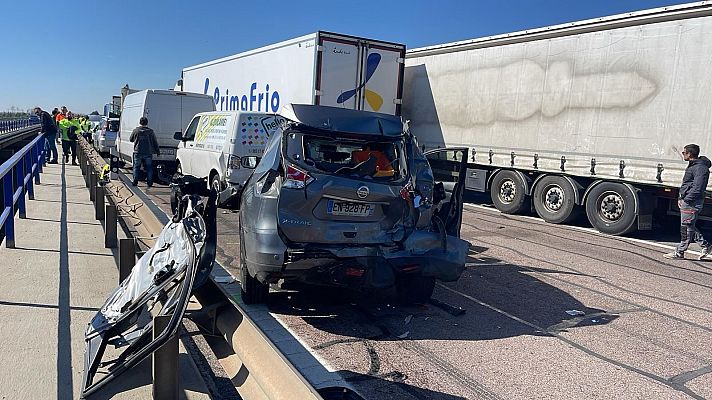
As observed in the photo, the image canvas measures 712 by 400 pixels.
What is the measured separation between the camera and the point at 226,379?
400 centimetres

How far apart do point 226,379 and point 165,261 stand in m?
1.04

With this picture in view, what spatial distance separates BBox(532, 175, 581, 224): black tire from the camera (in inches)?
468

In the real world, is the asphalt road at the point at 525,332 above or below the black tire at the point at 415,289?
below

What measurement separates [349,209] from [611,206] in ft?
26.2

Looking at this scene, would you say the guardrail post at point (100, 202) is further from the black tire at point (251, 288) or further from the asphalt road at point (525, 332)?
the black tire at point (251, 288)

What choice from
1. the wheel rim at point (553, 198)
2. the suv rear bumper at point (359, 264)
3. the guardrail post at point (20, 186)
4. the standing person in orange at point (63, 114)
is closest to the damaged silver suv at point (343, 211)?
the suv rear bumper at point (359, 264)

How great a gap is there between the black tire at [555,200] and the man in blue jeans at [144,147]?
9707mm

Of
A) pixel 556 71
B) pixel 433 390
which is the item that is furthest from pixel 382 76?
pixel 433 390

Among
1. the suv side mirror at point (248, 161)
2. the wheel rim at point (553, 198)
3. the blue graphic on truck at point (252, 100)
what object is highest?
Result: the blue graphic on truck at point (252, 100)

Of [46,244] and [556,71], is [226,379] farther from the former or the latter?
[556,71]

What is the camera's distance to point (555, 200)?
12.3m

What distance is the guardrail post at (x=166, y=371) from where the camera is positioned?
300 centimetres

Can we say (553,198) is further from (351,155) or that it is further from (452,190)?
(351,155)

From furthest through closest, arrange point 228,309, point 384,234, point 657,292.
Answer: point 657,292 < point 384,234 < point 228,309
